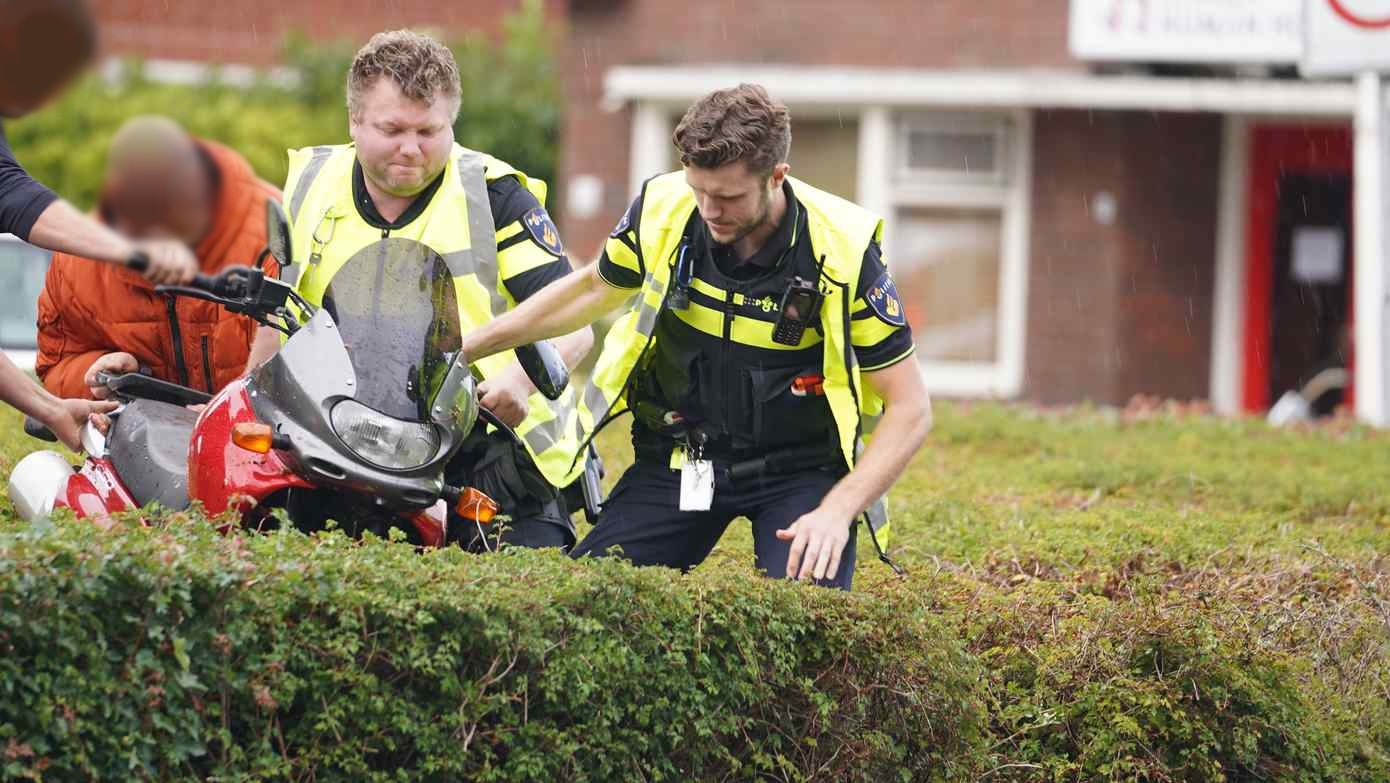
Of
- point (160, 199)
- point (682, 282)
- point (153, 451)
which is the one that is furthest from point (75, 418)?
point (160, 199)

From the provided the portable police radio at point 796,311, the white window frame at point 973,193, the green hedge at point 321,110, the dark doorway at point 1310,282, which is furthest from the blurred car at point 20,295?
the dark doorway at point 1310,282

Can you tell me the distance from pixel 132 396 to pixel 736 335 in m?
1.81

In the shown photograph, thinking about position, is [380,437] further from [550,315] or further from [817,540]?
[817,540]

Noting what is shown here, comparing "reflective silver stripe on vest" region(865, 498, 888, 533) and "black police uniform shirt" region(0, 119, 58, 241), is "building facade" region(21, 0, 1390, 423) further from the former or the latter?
"black police uniform shirt" region(0, 119, 58, 241)

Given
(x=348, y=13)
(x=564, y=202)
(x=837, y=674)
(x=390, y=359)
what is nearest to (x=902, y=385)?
(x=837, y=674)

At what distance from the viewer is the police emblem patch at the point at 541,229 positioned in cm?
609

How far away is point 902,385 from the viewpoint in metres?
5.63

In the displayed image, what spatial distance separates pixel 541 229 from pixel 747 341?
80 cm

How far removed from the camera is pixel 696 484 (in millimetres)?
5891

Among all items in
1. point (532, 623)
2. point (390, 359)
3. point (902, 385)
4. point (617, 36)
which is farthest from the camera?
point (617, 36)

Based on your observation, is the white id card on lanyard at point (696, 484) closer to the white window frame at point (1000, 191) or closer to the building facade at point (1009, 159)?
the building facade at point (1009, 159)

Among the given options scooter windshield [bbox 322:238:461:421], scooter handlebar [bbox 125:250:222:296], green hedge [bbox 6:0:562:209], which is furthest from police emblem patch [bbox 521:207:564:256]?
green hedge [bbox 6:0:562:209]

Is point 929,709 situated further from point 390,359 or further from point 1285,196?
point 1285,196

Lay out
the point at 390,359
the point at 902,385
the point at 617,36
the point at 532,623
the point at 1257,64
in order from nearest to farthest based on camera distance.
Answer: the point at 532,623 < the point at 390,359 < the point at 902,385 < the point at 1257,64 < the point at 617,36
